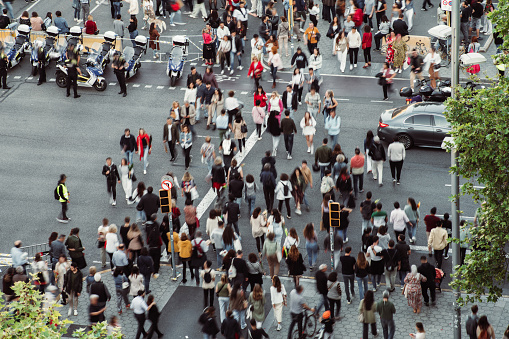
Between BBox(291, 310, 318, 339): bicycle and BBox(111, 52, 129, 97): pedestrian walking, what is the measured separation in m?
14.9

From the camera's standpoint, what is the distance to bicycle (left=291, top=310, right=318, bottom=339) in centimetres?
1875

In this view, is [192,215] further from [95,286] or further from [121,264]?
[95,286]

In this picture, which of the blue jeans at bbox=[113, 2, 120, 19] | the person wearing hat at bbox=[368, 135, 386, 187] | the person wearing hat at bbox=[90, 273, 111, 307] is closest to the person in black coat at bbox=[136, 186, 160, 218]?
the person wearing hat at bbox=[90, 273, 111, 307]

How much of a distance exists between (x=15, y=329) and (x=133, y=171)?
15.1m

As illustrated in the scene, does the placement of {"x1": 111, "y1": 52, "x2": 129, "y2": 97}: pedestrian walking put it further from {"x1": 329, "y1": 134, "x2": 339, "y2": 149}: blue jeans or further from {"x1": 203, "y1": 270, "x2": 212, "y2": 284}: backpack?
{"x1": 203, "y1": 270, "x2": 212, "y2": 284}: backpack

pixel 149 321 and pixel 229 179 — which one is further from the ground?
pixel 229 179

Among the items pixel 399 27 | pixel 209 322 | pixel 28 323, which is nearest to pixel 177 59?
pixel 399 27

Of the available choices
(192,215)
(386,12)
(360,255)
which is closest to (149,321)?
(192,215)

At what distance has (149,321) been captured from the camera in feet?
64.1

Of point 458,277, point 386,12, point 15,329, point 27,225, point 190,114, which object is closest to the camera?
point 15,329

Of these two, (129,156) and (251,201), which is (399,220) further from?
(129,156)

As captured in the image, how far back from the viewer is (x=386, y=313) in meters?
18.1

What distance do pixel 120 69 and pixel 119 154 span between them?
15.6 ft

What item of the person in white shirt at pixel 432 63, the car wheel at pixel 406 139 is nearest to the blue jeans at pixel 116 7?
the person in white shirt at pixel 432 63
